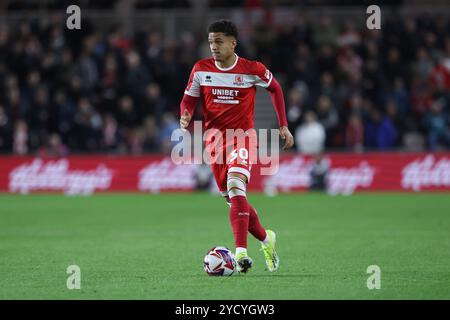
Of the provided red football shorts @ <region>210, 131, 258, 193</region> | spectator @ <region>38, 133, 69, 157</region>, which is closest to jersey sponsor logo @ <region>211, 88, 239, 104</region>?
red football shorts @ <region>210, 131, 258, 193</region>

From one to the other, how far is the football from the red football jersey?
1370 mm

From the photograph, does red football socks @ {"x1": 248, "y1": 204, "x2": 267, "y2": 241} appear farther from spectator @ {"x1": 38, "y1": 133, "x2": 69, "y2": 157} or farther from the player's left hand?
spectator @ {"x1": 38, "y1": 133, "x2": 69, "y2": 157}

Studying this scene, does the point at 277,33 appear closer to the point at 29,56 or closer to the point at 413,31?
the point at 413,31

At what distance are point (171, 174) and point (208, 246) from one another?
11435 millimetres

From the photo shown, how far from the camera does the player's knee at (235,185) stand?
33.0 ft

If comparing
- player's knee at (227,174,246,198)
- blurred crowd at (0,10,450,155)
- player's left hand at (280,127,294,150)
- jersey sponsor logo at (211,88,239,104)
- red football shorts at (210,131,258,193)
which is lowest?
player's knee at (227,174,246,198)

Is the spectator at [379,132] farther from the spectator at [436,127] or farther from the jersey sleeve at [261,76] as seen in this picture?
the jersey sleeve at [261,76]

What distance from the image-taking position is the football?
9.83m

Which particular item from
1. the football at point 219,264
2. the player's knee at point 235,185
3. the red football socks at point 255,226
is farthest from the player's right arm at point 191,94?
the football at point 219,264

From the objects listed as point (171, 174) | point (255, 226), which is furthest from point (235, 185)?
point (171, 174)

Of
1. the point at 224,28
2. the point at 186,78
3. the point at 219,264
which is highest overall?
the point at 186,78

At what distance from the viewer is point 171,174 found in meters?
24.3

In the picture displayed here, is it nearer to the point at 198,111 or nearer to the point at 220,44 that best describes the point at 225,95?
the point at 220,44

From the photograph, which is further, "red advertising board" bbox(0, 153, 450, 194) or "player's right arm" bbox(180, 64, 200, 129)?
"red advertising board" bbox(0, 153, 450, 194)
